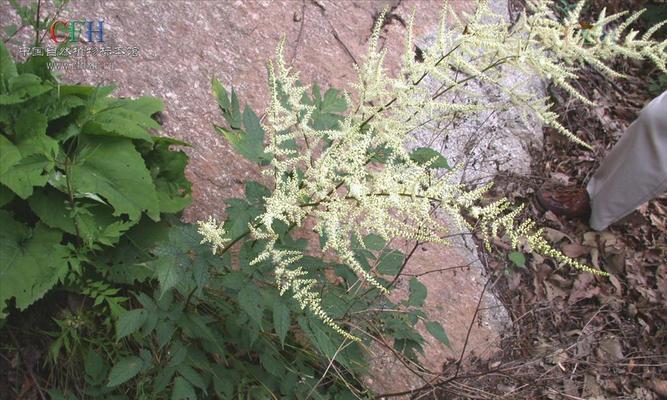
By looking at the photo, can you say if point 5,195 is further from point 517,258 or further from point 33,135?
point 517,258

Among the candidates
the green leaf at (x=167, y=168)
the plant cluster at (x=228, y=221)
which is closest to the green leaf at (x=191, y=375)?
the plant cluster at (x=228, y=221)

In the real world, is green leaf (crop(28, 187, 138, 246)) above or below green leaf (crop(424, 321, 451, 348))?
below

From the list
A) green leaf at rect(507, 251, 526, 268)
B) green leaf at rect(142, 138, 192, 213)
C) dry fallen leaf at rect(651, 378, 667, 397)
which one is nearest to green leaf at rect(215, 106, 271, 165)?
green leaf at rect(142, 138, 192, 213)

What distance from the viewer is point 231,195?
3.10 metres

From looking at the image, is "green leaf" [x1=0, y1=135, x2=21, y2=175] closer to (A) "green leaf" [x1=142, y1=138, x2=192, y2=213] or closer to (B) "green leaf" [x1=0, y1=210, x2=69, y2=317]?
(B) "green leaf" [x1=0, y1=210, x2=69, y2=317]

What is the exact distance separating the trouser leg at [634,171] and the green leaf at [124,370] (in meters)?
3.55

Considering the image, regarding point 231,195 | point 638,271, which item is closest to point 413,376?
point 231,195

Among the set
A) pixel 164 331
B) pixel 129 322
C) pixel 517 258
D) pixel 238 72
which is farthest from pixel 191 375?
pixel 517 258

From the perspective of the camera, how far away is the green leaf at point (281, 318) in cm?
191

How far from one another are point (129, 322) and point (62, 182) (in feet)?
2.26

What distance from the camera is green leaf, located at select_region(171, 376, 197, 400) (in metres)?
2.08

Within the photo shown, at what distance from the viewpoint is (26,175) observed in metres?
2.21

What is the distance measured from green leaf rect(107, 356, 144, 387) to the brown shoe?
3.64 meters

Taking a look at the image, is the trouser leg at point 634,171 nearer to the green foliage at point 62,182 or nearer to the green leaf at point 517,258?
the green leaf at point 517,258
